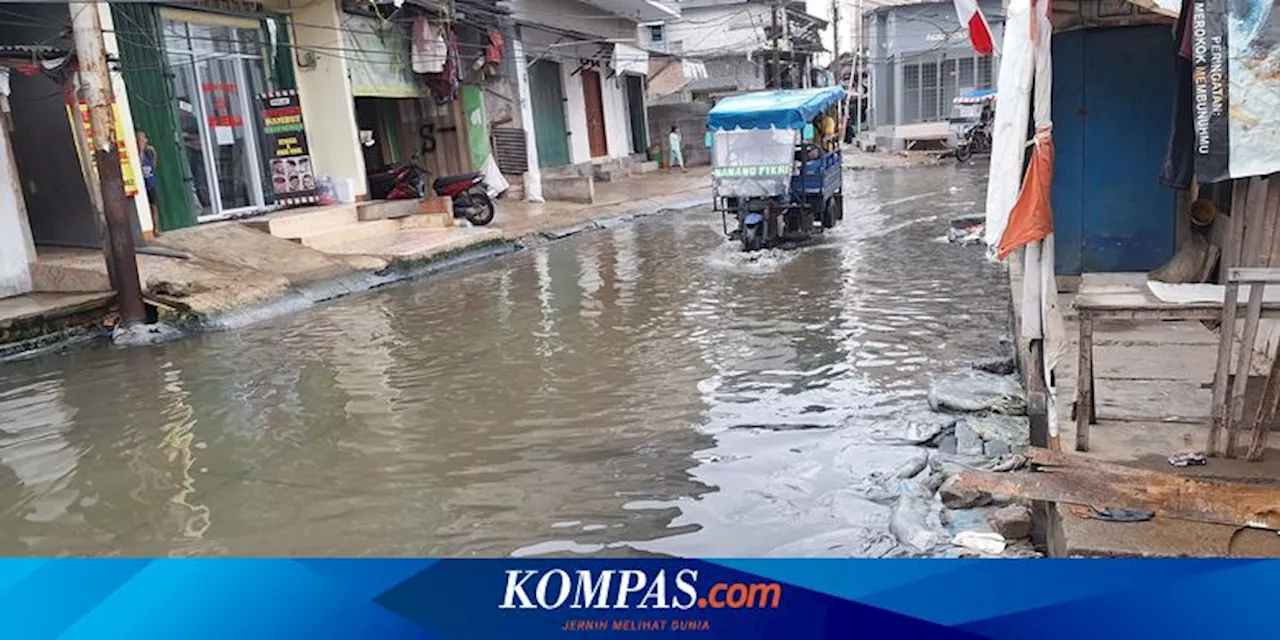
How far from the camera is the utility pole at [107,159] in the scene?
9539 mm

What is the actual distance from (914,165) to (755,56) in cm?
1077

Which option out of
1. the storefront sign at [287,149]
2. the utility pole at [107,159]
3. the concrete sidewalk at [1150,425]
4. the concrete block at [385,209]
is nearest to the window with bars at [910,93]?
the concrete block at [385,209]

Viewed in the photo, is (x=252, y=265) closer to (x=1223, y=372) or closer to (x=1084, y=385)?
(x=1084, y=385)

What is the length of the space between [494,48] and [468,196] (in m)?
4.82

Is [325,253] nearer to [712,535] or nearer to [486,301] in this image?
[486,301]

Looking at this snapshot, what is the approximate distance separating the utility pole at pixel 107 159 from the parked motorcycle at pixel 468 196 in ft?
25.1

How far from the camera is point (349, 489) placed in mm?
5465

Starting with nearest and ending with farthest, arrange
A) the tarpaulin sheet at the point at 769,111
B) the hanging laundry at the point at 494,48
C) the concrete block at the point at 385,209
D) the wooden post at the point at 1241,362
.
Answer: the wooden post at the point at 1241,362, the tarpaulin sheet at the point at 769,111, the concrete block at the point at 385,209, the hanging laundry at the point at 494,48

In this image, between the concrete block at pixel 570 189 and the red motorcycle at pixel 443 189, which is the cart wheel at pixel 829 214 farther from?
the concrete block at pixel 570 189

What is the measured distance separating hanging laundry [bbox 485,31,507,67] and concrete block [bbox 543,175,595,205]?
3.31 meters

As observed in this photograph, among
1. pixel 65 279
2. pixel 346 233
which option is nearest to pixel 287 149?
pixel 346 233

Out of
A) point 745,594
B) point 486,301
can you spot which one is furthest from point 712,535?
point 486,301

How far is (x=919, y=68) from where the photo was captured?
33.5m

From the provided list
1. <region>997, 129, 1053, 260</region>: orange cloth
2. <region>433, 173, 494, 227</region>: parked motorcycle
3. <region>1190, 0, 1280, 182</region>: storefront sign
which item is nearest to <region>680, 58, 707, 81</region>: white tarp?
<region>433, 173, 494, 227</region>: parked motorcycle
